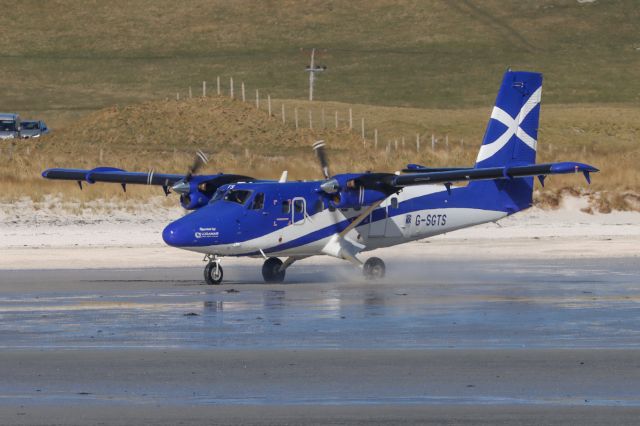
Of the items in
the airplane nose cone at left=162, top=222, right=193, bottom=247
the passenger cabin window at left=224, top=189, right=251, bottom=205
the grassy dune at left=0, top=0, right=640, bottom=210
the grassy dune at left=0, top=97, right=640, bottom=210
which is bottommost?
the airplane nose cone at left=162, top=222, right=193, bottom=247

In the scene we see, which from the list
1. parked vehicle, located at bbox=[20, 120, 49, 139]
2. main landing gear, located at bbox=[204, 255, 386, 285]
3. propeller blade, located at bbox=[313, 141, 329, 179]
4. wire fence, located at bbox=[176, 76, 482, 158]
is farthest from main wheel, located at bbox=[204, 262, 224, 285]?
parked vehicle, located at bbox=[20, 120, 49, 139]

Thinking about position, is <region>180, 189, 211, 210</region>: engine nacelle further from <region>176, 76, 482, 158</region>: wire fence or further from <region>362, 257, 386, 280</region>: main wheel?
<region>176, 76, 482, 158</region>: wire fence

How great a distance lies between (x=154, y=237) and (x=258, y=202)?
11.8m

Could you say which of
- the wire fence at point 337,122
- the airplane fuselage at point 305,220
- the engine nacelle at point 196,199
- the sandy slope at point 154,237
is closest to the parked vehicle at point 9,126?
the wire fence at point 337,122

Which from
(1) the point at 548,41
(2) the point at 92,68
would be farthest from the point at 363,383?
(1) the point at 548,41

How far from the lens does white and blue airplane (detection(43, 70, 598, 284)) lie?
28281 millimetres

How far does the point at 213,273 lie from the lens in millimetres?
28234

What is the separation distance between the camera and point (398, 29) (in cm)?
16338

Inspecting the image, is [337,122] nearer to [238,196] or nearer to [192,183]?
[192,183]

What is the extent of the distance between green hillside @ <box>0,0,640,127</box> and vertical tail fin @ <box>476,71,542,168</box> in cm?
9477

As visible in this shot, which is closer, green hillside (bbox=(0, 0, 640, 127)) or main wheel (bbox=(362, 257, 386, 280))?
main wheel (bbox=(362, 257, 386, 280))

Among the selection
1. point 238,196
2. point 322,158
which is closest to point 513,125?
point 322,158

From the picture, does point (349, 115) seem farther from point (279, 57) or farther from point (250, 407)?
point (250, 407)

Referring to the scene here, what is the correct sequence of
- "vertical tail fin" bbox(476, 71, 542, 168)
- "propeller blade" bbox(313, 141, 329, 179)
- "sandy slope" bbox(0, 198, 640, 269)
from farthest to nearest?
"sandy slope" bbox(0, 198, 640, 269) → "vertical tail fin" bbox(476, 71, 542, 168) → "propeller blade" bbox(313, 141, 329, 179)
